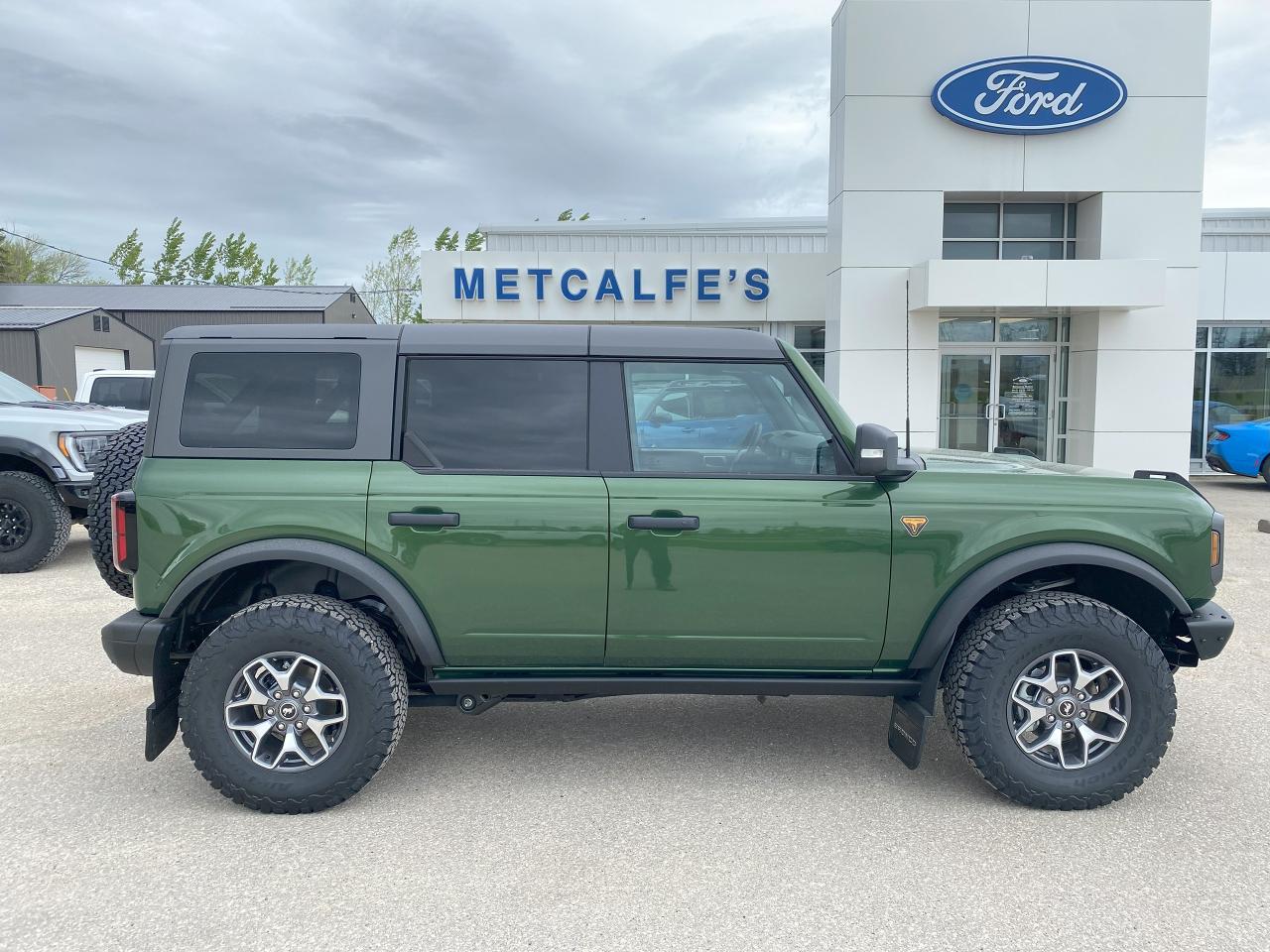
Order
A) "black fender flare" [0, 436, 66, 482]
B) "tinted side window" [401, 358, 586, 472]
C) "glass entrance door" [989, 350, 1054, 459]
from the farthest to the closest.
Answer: "glass entrance door" [989, 350, 1054, 459] → "black fender flare" [0, 436, 66, 482] → "tinted side window" [401, 358, 586, 472]

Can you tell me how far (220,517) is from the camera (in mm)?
3600

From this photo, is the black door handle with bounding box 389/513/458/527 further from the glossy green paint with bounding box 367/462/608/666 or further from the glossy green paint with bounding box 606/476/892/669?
the glossy green paint with bounding box 606/476/892/669

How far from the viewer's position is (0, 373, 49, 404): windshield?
9.26 meters

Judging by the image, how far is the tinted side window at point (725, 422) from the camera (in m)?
3.74

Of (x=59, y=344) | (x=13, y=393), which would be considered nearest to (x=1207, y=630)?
(x=13, y=393)

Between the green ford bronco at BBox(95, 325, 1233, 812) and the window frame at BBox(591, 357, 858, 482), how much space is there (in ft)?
0.04

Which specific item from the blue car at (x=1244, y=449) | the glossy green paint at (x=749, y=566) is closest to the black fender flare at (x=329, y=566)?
the glossy green paint at (x=749, y=566)

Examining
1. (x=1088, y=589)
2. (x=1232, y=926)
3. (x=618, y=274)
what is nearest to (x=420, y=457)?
(x=1088, y=589)

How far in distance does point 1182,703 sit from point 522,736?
3.47 metres

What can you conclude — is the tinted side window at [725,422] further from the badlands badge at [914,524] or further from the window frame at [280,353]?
the window frame at [280,353]

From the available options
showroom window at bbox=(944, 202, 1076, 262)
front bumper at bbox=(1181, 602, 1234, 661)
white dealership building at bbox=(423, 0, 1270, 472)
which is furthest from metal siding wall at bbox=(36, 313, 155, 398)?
front bumper at bbox=(1181, 602, 1234, 661)

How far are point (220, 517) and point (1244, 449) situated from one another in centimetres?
1577

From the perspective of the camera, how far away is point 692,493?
12.0 feet

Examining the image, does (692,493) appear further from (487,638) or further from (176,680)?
(176,680)
